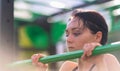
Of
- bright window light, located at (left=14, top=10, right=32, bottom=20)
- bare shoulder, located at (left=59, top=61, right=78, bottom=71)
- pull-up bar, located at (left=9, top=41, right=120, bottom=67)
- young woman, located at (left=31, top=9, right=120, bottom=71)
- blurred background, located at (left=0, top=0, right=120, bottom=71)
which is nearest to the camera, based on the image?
pull-up bar, located at (left=9, top=41, right=120, bottom=67)

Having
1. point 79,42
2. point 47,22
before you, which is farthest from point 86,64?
point 47,22

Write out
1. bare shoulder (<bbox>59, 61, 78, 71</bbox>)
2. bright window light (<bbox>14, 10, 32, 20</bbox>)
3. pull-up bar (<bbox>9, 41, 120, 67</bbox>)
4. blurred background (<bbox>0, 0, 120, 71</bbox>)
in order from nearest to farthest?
pull-up bar (<bbox>9, 41, 120, 67</bbox>) → bare shoulder (<bbox>59, 61, 78, 71</bbox>) → blurred background (<bbox>0, 0, 120, 71</bbox>) → bright window light (<bbox>14, 10, 32, 20</bbox>)

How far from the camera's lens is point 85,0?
93.0 inches

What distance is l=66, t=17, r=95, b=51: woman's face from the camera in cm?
95

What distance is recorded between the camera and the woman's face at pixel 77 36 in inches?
37.4

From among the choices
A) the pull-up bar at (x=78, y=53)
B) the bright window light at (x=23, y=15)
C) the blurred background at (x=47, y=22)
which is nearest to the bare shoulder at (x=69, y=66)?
the pull-up bar at (x=78, y=53)

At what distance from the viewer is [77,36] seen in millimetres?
949

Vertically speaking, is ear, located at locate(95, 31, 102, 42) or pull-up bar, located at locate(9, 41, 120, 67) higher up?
ear, located at locate(95, 31, 102, 42)

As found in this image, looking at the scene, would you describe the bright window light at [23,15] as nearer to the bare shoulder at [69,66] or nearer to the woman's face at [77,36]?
the bare shoulder at [69,66]

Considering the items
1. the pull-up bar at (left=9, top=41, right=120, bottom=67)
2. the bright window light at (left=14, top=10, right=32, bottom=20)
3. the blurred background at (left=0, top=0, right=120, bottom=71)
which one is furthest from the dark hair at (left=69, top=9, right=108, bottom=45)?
the bright window light at (left=14, top=10, right=32, bottom=20)

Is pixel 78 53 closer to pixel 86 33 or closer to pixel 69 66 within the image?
pixel 86 33

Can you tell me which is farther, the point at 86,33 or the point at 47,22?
the point at 47,22

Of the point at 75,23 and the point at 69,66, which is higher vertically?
the point at 75,23

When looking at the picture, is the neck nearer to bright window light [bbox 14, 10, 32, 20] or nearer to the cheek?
the cheek
